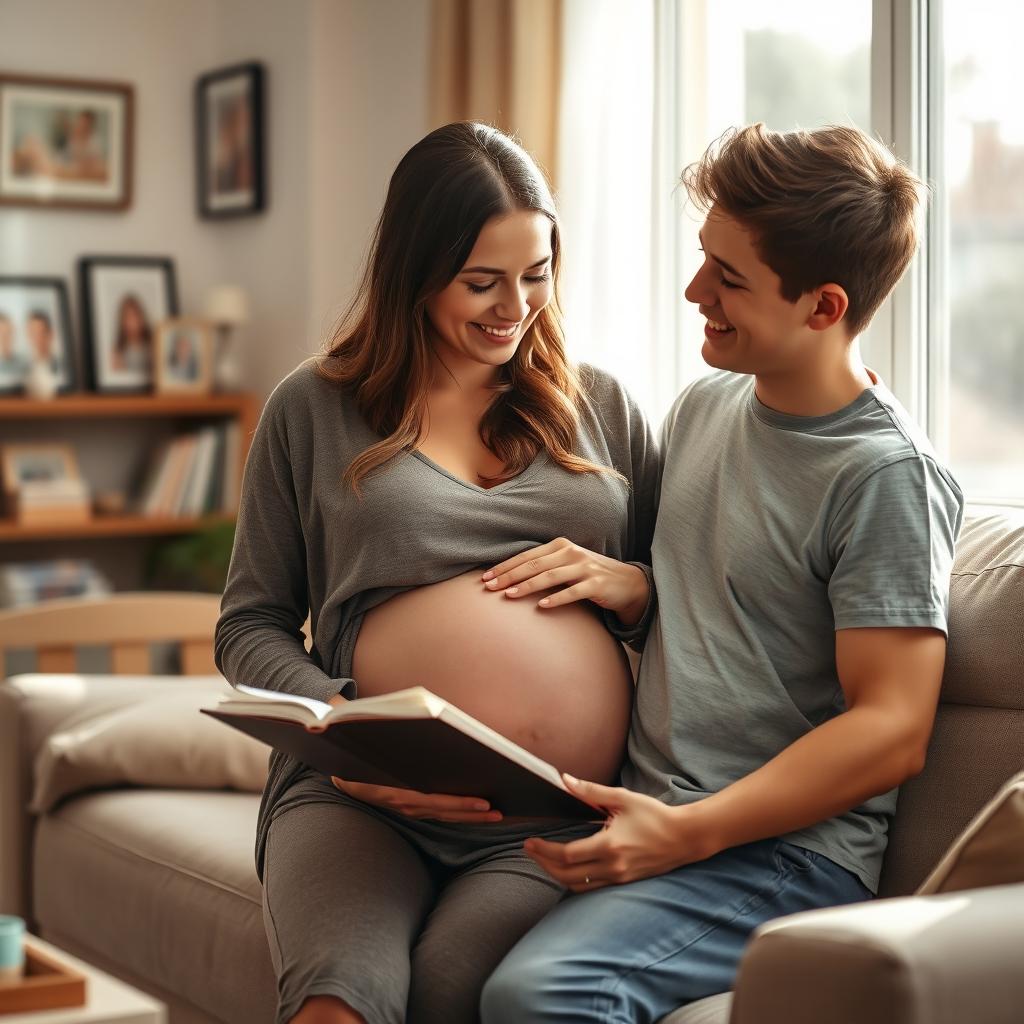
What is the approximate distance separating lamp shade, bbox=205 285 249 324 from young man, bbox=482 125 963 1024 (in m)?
2.49

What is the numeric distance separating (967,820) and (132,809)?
1312 mm

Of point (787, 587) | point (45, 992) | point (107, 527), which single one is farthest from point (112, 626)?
point (787, 587)

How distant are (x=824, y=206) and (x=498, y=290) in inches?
15.8

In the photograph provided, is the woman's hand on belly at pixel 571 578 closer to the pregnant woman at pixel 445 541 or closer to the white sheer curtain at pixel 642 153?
the pregnant woman at pixel 445 541

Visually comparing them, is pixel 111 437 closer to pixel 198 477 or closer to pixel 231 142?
pixel 198 477

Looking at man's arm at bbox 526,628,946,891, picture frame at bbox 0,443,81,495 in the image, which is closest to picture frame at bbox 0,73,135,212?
picture frame at bbox 0,443,81,495

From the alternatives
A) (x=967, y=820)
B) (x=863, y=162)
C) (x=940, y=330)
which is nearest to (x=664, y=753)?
(x=967, y=820)

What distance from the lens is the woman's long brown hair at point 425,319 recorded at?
5.51 feet

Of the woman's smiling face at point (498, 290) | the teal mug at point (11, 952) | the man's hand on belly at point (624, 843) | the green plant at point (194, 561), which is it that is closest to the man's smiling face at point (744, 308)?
the woman's smiling face at point (498, 290)

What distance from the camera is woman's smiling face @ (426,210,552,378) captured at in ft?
5.53

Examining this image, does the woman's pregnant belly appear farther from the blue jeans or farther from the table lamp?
the table lamp

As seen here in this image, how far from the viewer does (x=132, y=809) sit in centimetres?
228

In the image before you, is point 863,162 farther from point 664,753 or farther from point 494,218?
point 664,753

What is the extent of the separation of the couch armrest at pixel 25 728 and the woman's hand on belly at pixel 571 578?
105cm
